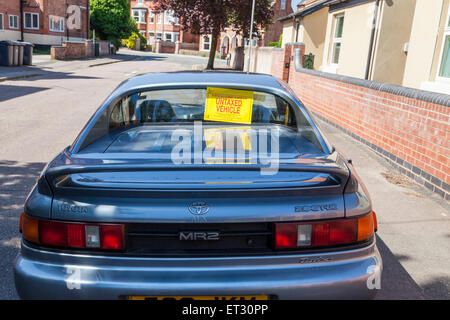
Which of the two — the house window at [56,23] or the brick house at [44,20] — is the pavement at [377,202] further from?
the house window at [56,23]

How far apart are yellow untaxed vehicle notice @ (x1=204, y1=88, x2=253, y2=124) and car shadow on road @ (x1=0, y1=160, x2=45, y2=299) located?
1874 millimetres

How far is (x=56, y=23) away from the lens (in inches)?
1775

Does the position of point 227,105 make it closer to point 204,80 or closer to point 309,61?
point 204,80

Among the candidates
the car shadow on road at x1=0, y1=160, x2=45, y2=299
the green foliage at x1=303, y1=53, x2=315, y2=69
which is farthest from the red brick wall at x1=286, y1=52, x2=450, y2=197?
the green foliage at x1=303, y1=53, x2=315, y2=69

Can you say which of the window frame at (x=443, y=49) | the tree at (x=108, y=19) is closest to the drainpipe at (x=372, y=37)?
the window frame at (x=443, y=49)

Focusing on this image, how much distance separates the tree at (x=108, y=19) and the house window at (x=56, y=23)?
574 centimetres

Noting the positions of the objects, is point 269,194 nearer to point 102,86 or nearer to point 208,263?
point 208,263

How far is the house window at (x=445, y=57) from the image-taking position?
8.92 metres

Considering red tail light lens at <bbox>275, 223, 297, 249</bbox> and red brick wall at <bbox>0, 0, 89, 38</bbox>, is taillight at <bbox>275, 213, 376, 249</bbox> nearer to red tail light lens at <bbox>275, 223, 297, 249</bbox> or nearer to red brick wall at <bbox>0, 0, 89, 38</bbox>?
red tail light lens at <bbox>275, 223, 297, 249</bbox>

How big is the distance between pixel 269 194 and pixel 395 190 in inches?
171

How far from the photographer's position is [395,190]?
19.2 feet

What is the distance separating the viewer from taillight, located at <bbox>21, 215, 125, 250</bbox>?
2.07m

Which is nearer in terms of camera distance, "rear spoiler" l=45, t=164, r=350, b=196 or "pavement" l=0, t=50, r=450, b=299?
"rear spoiler" l=45, t=164, r=350, b=196

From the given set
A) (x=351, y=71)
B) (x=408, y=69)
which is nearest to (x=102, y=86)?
(x=351, y=71)
